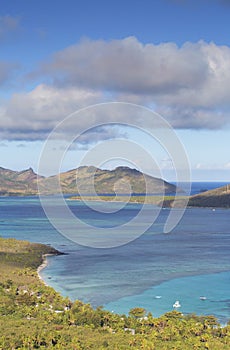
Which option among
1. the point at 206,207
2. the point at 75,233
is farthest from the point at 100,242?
the point at 206,207

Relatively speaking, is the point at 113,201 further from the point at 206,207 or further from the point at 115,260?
the point at 115,260

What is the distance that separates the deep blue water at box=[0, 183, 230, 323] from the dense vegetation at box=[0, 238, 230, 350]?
15.5 ft

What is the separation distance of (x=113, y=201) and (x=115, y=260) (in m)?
114

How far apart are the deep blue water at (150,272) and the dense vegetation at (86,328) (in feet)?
A: 15.5

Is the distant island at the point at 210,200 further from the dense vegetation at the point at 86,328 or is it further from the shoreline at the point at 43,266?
the dense vegetation at the point at 86,328

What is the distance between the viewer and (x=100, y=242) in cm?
7162

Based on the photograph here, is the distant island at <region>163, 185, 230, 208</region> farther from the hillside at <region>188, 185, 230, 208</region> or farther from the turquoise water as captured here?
the turquoise water

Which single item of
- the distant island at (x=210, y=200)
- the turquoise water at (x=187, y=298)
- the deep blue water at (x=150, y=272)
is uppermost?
the distant island at (x=210, y=200)

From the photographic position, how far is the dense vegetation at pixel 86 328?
2312cm

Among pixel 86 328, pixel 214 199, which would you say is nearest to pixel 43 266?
pixel 86 328

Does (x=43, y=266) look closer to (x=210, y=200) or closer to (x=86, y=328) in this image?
(x=86, y=328)

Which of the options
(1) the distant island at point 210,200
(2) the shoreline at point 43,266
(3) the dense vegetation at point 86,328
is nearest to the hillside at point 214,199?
(1) the distant island at point 210,200

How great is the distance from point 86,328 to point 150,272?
22905 millimetres

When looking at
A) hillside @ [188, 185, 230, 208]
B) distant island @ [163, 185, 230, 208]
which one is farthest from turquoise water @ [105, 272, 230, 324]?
hillside @ [188, 185, 230, 208]
